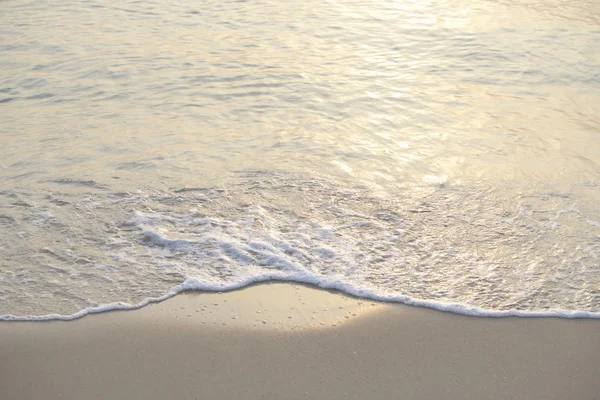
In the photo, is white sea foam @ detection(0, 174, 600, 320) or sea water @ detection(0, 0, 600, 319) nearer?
white sea foam @ detection(0, 174, 600, 320)

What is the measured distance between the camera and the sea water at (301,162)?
385 cm

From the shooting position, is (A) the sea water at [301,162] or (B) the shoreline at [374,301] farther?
(A) the sea water at [301,162]

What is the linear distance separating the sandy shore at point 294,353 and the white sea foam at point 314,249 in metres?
0.14

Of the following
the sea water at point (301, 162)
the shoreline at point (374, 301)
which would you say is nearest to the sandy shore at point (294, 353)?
the shoreline at point (374, 301)

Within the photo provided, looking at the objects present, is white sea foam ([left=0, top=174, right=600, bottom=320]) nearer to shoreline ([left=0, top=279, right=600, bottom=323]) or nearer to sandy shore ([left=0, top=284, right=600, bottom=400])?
shoreline ([left=0, top=279, right=600, bottom=323])

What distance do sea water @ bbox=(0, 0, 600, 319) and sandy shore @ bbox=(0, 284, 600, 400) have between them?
0.16 meters

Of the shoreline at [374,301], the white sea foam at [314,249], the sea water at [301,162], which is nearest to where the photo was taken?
the shoreline at [374,301]

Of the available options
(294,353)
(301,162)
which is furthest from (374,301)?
(301,162)

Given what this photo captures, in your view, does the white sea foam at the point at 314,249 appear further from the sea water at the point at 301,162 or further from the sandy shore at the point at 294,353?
the sandy shore at the point at 294,353

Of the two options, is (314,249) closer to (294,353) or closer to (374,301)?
(374,301)

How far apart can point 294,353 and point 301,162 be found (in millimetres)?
2329

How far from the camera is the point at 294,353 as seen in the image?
10.5 feet

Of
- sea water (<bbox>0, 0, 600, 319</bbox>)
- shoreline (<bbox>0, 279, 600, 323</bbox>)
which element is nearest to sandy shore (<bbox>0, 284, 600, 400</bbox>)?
shoreline (<bbox>0, 279, 600, 323</bbox>)

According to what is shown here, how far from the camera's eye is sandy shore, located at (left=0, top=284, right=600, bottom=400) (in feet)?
9.78
